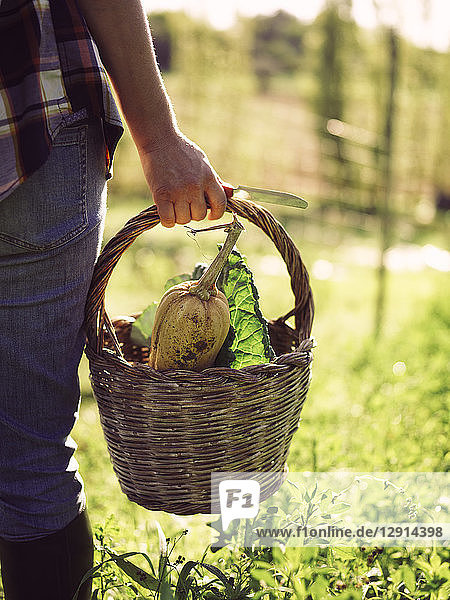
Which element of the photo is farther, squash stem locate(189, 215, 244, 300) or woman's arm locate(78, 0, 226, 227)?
squash stem locate(189, 215, 244, 300)

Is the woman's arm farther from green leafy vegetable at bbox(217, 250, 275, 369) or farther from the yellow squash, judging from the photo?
green leafy vegetable at bbox(217, 250, 275, 369)

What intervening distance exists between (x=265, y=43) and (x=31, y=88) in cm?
2294

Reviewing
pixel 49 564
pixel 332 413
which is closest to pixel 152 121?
pixel 49 564

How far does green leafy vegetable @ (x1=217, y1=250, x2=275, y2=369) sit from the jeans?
381 millimetres

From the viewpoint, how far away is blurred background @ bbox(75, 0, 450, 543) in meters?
2.69

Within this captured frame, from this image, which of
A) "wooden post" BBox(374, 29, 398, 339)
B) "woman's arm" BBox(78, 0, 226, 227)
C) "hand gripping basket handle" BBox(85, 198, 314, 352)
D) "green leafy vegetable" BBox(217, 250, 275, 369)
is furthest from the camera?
"wooden post" BBox(374, 29, 398, 339)

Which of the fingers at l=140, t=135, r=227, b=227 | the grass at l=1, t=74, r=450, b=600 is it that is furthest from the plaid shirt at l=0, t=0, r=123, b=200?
the grass at l=1, t=74, r=450, b=600

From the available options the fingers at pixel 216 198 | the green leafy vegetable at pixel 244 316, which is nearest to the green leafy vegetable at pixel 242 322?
the green leafy vegetable at pixel 244 316

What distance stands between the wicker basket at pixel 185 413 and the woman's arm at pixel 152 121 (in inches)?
4.4

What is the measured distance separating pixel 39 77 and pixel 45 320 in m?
0.43

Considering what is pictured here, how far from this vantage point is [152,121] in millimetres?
1333

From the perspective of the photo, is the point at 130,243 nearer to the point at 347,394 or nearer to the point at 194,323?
the point at 194,323

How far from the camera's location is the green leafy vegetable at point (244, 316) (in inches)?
60.9

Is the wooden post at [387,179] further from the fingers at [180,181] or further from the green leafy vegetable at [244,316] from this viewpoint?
the fingers at [180,181]
